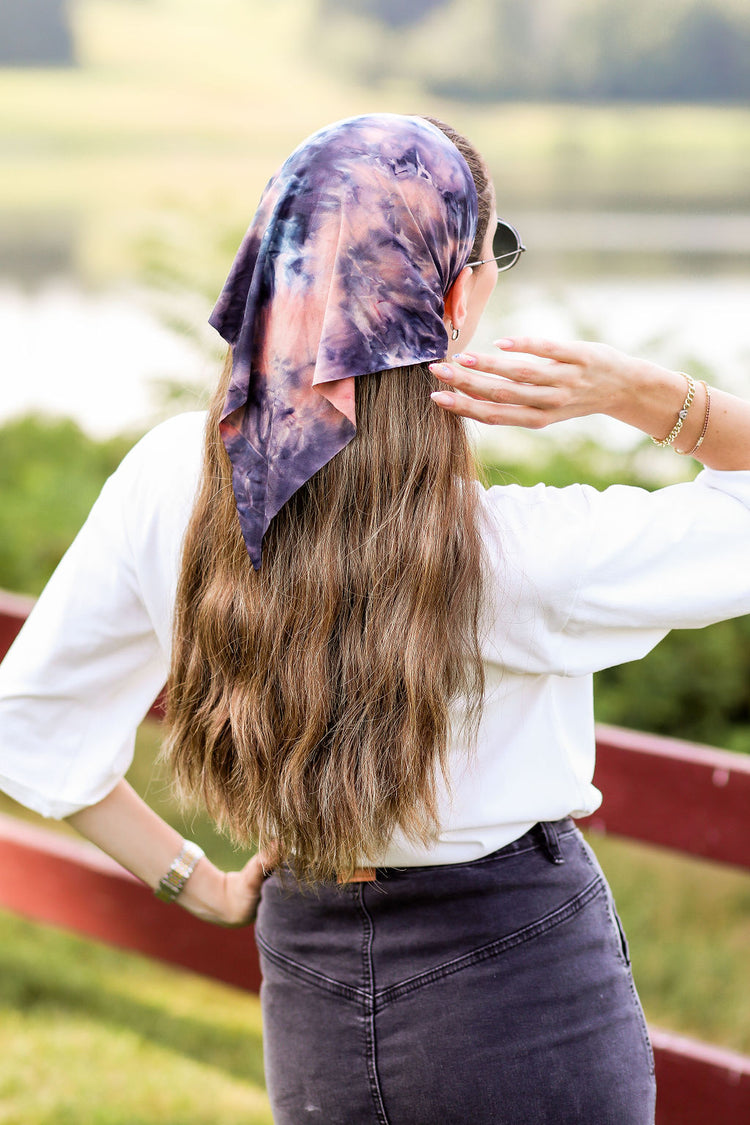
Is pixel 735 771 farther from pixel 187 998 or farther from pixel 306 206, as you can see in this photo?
pixel 187 998

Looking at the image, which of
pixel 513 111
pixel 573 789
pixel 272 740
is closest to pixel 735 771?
pixel 573 789

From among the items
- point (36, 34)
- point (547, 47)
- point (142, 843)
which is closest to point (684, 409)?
point (142, 843)

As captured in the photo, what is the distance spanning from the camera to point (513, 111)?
5.61 metres

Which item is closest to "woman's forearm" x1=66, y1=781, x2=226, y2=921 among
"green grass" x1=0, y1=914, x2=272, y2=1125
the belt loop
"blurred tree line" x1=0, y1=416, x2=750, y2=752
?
the belt loop

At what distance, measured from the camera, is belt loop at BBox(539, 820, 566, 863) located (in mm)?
1274

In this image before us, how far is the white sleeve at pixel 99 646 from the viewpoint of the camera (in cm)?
125

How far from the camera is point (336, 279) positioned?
3.33 feet

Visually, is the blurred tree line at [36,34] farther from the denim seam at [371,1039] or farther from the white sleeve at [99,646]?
the denim seam at [371,1039]

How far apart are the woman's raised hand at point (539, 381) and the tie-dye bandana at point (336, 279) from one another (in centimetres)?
6

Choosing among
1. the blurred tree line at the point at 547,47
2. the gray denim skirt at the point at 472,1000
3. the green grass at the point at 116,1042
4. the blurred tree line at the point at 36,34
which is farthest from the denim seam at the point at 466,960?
the blurred tree line at the point at 36,34

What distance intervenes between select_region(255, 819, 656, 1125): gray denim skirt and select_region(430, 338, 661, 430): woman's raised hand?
1.70 feet

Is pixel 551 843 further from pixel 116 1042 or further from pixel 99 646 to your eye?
pixel 116 1042

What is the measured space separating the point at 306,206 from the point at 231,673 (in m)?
0.50

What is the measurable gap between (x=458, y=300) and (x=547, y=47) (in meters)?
5.03
